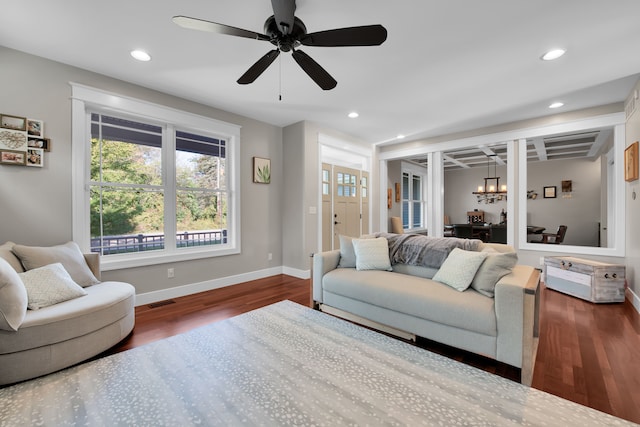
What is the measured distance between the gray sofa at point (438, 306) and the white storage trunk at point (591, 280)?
1.80m

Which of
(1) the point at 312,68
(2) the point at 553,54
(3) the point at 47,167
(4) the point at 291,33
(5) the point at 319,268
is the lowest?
(5) the point at 319,268

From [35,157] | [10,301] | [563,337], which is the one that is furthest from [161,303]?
[563,337]

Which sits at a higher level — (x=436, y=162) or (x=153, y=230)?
(x=436, y=162)

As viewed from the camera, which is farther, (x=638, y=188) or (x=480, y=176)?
(x=480, y=176)

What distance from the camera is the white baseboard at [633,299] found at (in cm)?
302

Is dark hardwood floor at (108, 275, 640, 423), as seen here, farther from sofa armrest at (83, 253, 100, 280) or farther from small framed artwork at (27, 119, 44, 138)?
small framed artwork at (27, 119, 44, 138)

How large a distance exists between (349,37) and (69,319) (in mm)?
2726

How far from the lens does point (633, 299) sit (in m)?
3.20

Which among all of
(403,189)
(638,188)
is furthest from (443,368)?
(403,189)

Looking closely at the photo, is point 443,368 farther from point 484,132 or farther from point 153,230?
point 484,132

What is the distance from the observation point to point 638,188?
3.11 m

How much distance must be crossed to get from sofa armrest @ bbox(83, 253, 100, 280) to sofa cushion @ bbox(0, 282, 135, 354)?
14.0 inches

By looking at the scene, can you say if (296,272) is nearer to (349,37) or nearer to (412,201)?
(349,37)

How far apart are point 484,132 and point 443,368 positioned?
14.3ft
